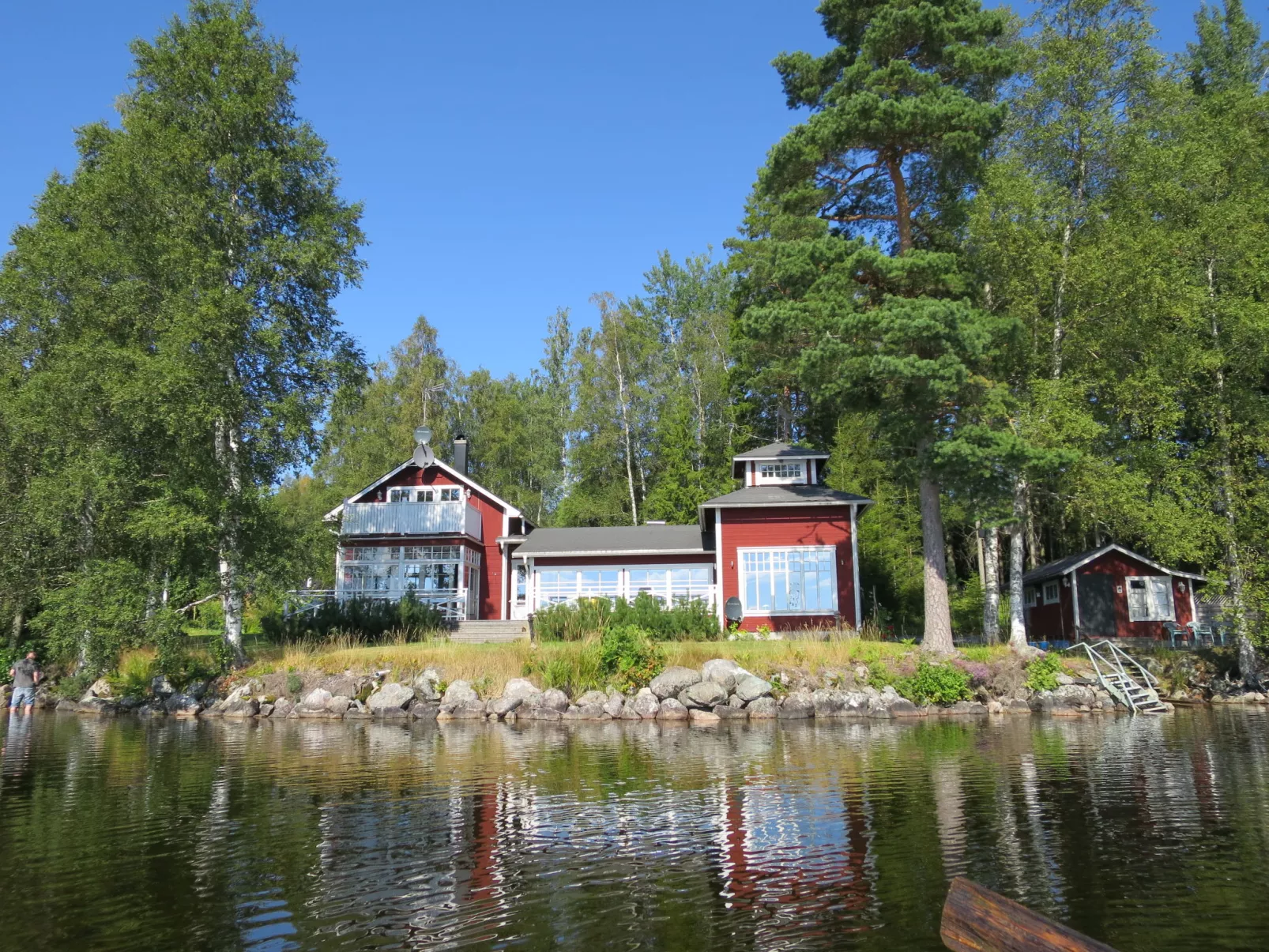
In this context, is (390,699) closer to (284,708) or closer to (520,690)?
(284,708)

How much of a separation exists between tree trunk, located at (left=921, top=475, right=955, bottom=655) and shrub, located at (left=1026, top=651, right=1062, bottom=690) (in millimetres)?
1807

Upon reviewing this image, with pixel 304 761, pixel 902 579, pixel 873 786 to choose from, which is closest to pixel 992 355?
pixel 902 579

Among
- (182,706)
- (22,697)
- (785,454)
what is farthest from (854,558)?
(22,697)

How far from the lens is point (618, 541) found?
28.6 m

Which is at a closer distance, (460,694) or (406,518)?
(460,694)

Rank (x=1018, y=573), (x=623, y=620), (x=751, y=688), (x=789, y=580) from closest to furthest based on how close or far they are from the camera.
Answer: (x=751, y=688) → (x=1018, y=573) → (x=623, y=620) → (x=789, y=580)

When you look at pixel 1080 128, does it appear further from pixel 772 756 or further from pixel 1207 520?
pixel 772 756

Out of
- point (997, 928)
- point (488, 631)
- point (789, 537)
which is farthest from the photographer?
point (488, 631)

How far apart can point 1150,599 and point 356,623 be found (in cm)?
2590

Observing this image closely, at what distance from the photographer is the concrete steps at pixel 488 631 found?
26562 millimetres

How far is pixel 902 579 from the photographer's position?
104ft

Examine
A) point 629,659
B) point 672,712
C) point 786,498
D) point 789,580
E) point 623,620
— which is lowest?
point 672,712

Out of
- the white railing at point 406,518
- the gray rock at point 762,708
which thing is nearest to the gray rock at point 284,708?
the gray rock at point 762,708

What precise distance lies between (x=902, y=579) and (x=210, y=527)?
23793 millimetres
